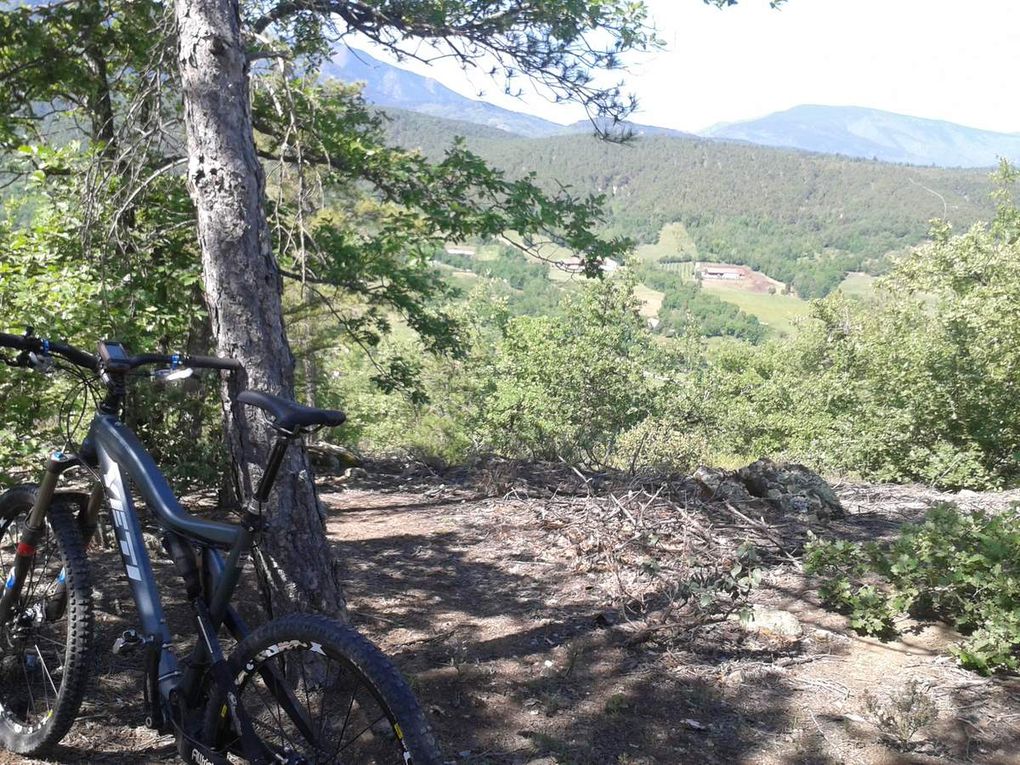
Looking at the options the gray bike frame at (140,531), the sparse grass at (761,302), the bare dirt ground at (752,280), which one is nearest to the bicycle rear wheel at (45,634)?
the gray bike frame at (140,531)

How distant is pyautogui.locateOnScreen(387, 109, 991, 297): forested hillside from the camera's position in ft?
454

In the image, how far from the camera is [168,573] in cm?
445

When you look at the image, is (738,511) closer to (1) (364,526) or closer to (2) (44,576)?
(1) (364,526)

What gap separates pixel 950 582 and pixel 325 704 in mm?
3173

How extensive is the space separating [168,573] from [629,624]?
274cm

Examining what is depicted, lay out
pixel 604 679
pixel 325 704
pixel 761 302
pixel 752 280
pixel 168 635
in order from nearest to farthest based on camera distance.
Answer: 1. pixel 325 704
2. pixel 168 635
3. pixel 604 679
4. pixel 761 302
5. pixel 752 280

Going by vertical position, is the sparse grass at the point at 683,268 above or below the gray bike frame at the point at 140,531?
above

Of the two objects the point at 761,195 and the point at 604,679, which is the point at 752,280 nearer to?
the point at 761,195

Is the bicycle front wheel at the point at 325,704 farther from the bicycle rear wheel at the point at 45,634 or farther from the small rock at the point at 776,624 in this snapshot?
the small rock at the point at 776,624

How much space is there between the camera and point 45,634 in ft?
8.87

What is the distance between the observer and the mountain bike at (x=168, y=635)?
187 cm

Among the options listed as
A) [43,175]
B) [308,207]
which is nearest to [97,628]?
[308,207]

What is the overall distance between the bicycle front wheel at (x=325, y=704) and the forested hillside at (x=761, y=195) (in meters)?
129

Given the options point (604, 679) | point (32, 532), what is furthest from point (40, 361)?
point (604, 679)
